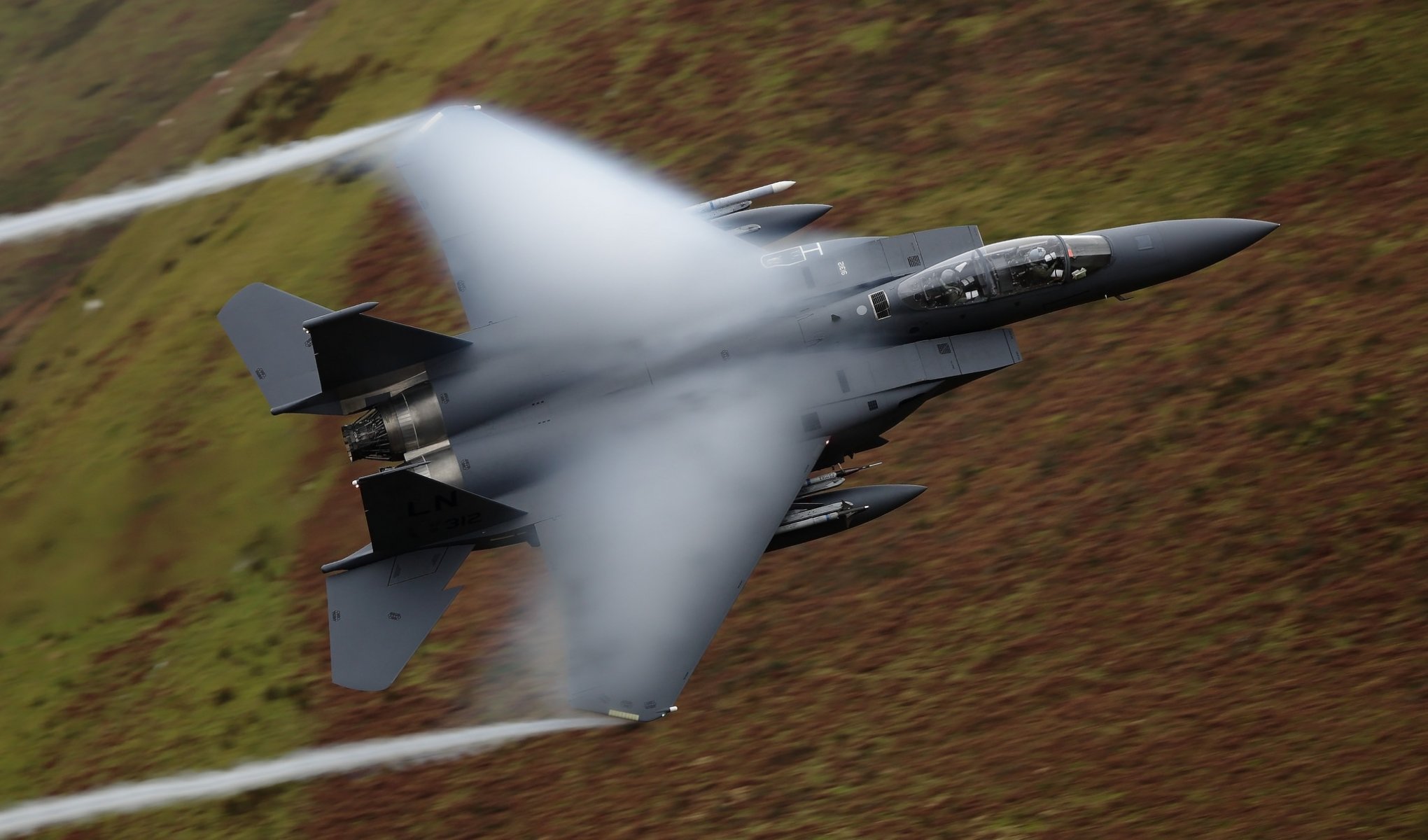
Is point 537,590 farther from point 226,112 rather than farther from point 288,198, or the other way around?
point 226,112

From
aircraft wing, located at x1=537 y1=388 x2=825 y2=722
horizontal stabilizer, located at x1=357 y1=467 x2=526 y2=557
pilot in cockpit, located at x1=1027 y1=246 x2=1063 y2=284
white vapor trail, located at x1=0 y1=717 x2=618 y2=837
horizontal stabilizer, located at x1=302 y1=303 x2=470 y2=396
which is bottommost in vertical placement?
white vapor trail, located at x1=0 y1=717 x2=618 y2=837

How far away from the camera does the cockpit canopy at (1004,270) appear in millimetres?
17078

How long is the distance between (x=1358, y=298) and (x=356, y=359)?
632 inches

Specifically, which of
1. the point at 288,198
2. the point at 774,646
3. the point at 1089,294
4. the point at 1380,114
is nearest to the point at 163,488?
the point at 288,198

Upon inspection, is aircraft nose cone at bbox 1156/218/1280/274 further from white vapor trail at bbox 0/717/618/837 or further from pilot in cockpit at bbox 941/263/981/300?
white vapor trail at bbox 0/717/618/837

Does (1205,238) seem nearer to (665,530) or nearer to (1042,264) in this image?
(1042,264)

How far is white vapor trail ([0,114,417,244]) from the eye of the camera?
29.1 meters

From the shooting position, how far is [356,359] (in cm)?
1678

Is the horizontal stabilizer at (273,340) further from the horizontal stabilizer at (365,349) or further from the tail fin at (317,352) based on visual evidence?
the horizontal stabilizer at (365,349)

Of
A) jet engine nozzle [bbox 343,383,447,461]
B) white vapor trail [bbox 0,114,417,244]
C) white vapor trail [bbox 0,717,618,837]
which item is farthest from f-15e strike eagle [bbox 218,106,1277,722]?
white vapor trail [bbox 0,114,417,244]

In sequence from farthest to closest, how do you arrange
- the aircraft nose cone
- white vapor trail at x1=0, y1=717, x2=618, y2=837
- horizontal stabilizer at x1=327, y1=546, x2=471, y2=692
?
white vapor trail at x1=0, y1=717, x2=618, y2=837 → the aircraft nose cone → horizontal stabilizer at x1=327, y1=546, x2=471, y2=692

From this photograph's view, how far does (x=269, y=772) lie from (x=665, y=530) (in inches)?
335

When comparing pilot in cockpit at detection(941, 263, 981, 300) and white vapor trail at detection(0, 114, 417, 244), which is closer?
pilot in cockpit at detection(941, 263, 981, 300)

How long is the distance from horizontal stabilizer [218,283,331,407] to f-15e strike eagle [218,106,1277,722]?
0.10 feet
